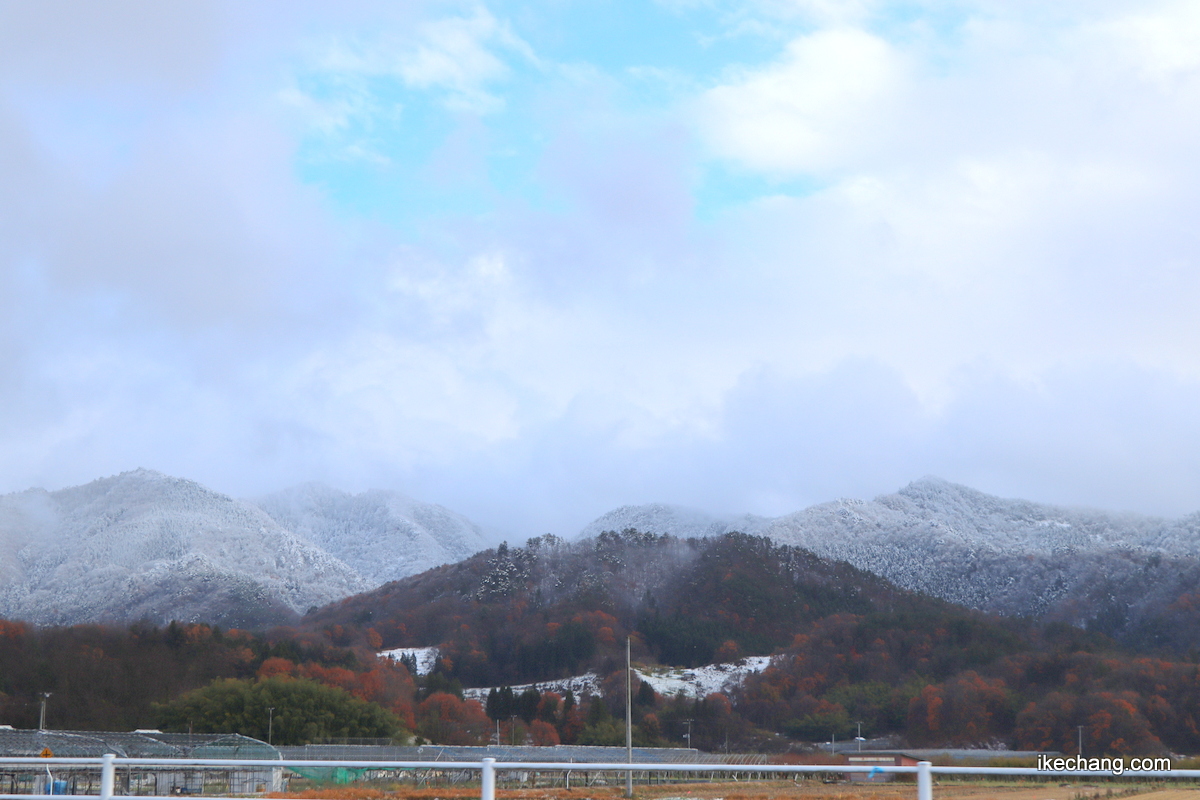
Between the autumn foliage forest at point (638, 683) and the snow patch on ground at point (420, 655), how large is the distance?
9.31 ft

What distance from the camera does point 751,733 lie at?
11562cm

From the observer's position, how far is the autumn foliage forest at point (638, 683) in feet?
275

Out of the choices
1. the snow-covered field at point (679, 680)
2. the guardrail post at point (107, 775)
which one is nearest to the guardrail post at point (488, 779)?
the guardrail post at point (107, 775)

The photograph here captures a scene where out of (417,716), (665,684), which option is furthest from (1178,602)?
(417,716)

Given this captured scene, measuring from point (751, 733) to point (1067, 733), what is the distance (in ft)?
120

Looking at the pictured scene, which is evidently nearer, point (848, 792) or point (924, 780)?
point (924, 780)

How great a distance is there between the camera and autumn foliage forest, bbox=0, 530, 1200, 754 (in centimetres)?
8381

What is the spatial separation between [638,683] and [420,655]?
4919 centimetres

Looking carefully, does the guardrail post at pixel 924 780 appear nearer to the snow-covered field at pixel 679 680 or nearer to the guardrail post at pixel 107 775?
the guardrail post at pixel 107 775

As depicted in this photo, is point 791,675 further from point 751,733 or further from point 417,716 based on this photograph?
point 417,716

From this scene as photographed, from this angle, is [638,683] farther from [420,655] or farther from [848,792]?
[848,792]

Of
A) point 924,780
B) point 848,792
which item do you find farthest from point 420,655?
point 924,780

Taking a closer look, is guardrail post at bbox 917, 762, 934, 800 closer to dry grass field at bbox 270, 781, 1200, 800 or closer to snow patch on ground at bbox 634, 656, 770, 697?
dry grass field at bbox 270, 781, 1200, 800

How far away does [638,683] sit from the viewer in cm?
13450
